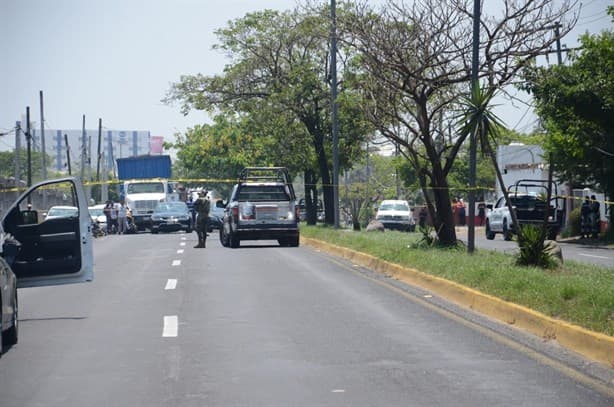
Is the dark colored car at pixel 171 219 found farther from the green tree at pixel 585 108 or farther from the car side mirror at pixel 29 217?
the car side mirror at pixel 29 217

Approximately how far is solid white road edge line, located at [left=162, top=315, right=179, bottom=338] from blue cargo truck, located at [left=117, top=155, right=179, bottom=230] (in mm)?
39311

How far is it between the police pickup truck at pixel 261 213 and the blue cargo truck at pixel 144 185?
70.4 feet

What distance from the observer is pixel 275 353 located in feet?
32.5

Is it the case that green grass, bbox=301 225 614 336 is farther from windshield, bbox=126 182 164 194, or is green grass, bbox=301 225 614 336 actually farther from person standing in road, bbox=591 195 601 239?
windshield, bbox=126 182 164 194

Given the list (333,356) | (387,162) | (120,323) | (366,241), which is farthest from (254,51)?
(387,162)

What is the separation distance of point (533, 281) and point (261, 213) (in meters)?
17.0

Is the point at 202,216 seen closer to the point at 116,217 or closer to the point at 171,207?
the point at 171,207

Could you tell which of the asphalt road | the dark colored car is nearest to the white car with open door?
the asphalt road

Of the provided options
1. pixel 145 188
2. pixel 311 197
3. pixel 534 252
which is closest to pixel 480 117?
pixel 534 252

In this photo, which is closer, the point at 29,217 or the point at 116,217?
the point at 29,217

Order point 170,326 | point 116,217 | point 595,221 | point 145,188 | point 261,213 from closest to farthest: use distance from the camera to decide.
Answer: point 170,326, point 261,213, point 595,221, point 116,217, point 145,188

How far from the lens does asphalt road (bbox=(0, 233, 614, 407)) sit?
25.7 ft

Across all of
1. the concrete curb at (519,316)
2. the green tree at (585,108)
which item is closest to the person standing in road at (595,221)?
the green tree at (585,108)

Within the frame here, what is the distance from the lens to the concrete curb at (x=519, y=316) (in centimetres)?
960
